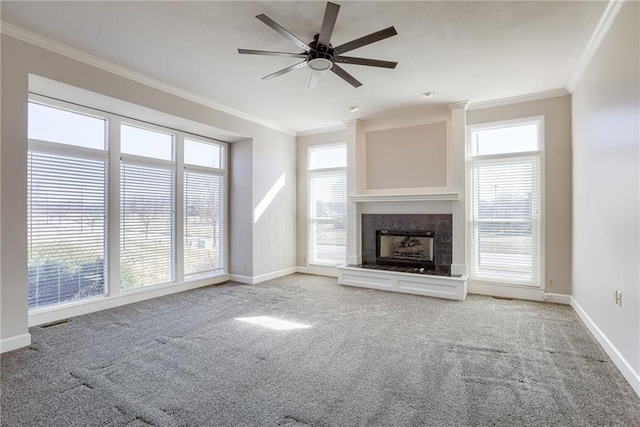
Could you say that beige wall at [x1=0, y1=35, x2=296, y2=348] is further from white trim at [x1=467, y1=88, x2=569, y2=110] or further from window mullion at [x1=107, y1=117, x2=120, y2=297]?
white trim at [x1=467, y1=88, x2=569, y2=110]

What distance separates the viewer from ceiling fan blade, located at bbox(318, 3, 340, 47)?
2.13 metres

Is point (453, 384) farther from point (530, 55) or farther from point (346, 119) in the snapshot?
point (346, 119)

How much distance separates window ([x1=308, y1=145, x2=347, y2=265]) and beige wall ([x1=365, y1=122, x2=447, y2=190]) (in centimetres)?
62

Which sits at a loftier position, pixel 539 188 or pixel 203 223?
pixel 539 188

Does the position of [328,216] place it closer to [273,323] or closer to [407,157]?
[407,157]

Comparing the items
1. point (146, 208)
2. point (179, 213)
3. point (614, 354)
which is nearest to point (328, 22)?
point (614, 354)

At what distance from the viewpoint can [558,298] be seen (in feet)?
13.9

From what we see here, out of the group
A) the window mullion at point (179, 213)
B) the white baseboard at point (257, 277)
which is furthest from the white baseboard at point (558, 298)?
the window mullion at point (179, 213)

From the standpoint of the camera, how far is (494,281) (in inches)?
183

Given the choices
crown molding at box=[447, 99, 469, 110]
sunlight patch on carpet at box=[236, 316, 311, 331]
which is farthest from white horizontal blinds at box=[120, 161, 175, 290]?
crown molding at box=[447, 99, 469, 110]

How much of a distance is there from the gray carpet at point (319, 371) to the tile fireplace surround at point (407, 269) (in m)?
0.66

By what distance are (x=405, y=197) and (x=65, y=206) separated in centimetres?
461

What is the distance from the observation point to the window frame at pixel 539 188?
14.2ft

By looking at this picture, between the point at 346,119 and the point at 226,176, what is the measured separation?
95.2 inches
